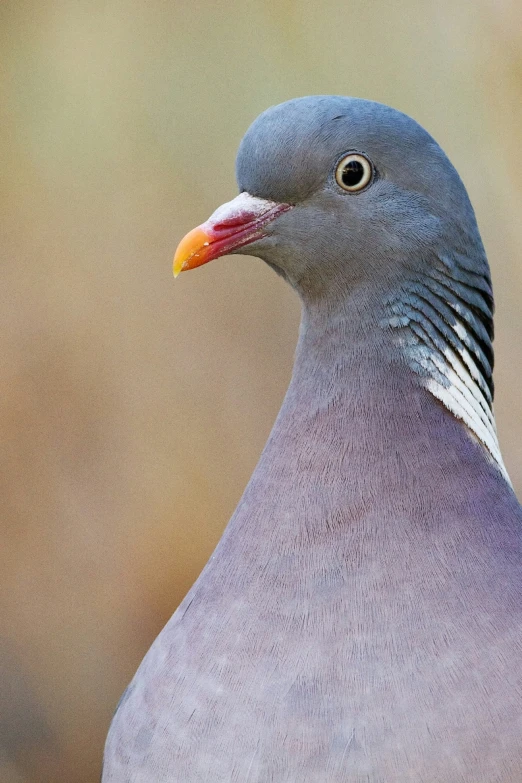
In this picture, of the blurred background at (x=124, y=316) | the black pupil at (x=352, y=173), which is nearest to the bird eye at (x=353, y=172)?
the black pupil at (x=352, y=173)

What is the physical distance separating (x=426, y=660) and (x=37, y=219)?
214cm

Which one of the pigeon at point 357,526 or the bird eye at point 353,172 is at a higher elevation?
the bird eye at point 353,172

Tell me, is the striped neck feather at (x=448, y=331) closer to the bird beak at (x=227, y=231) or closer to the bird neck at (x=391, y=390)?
the bird neck at (x=391, y=390)

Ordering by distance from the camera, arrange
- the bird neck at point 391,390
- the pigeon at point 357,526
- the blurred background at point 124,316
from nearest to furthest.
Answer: the pigeon at point 357,526, the bird neck at point 391,390, the blurred background at point 124,316

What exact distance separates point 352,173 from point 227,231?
24 cm

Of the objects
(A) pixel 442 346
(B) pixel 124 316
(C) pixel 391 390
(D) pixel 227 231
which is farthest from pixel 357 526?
(B) pixel 124 316

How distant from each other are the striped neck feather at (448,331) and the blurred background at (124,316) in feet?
5.16

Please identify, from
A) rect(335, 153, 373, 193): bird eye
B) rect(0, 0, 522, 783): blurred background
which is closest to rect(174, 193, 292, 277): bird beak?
rect(335, 153, 373, 193): bird eye

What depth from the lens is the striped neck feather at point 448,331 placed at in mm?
1645

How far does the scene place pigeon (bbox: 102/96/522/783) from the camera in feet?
4.66

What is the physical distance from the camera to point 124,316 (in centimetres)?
316

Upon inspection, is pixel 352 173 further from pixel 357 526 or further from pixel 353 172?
pixel 357 526

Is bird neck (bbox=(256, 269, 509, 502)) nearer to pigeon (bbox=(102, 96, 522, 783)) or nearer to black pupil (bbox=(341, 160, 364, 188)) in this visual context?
pigeon (bbox=(102, 96, 522, 783))

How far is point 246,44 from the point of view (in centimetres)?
314
